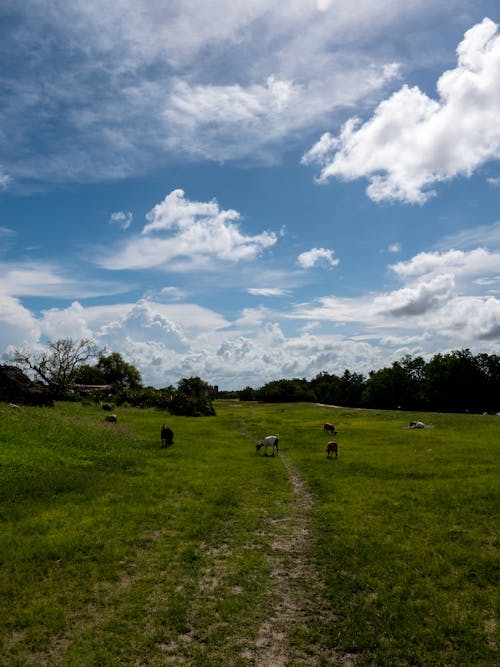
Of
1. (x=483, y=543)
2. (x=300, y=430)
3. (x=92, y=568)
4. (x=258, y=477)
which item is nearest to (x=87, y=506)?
(x=92, y=568)

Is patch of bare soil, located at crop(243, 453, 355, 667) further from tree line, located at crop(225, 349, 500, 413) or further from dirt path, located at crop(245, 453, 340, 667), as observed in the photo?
tree line, located at crop(225, 349, 500, 413)

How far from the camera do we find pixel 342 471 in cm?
2992

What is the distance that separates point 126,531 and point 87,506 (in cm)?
408

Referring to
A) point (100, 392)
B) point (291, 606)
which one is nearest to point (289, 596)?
point (291, 606)

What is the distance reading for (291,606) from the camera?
12477mm

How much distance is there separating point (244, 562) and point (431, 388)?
363ft

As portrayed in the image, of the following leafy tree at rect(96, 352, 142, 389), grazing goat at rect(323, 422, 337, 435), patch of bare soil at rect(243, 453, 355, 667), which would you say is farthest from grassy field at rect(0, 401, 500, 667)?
leafy tree at rect(96, 352, 142, 389)

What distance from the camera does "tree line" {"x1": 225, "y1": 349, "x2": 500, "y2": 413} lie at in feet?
354

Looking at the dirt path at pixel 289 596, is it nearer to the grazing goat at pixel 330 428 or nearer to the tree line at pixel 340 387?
the grazing goat at pixel 330 428

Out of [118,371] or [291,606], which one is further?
[118,371]

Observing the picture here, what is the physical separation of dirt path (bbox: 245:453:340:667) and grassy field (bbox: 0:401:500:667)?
0.05m

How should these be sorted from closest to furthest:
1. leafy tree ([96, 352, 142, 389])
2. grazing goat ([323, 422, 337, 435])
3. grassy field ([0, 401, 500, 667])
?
grassy field ([0, 401, 500, 667]) < grazing goat ([323, 422, 337, 435]) < leafy tree ([96, 352, 142, 389])

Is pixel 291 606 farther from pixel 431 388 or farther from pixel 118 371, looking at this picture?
pixel 118 371

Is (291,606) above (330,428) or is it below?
below
